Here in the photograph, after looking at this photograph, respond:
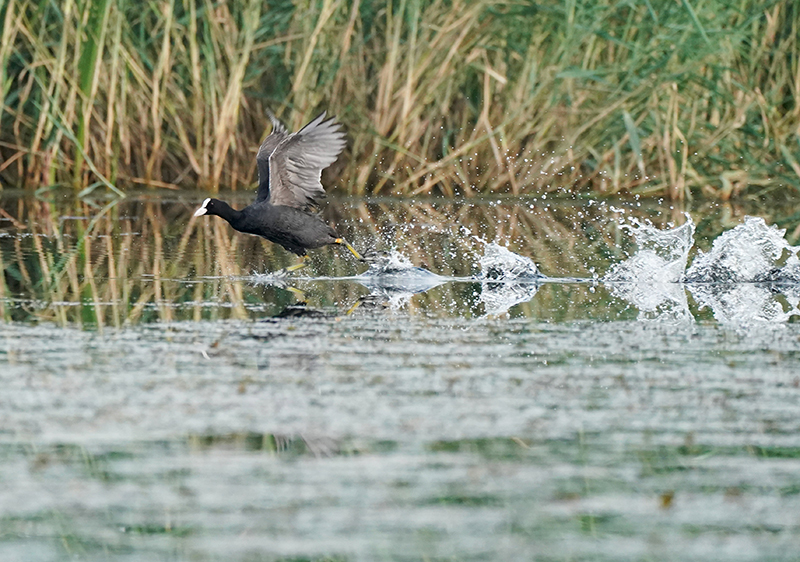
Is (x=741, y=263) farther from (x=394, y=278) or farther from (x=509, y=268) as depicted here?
(x=394, y=278)

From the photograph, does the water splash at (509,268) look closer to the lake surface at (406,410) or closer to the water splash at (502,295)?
the lake surface at (406,410)

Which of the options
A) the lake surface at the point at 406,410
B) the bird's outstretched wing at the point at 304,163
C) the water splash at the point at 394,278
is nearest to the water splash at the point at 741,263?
the lake surface at the point at 406,410

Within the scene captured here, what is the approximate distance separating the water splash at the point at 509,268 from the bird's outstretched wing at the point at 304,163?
3.88 feet

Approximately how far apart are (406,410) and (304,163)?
4.20 m

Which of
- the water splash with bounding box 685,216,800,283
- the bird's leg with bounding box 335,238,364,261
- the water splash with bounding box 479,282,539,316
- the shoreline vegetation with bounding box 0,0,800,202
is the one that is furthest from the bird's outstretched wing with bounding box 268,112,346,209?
the shoreline vegetation with bounding box 0,0,800,202

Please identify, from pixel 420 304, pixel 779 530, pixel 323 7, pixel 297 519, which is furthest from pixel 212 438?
pixel 323 7

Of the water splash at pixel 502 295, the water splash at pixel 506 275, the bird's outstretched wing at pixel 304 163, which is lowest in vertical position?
the water splash at pixel 502 295

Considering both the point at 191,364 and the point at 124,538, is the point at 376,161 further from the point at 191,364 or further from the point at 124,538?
the point at 124,538

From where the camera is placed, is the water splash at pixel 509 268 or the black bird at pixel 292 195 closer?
the water splash at pixel 509 268

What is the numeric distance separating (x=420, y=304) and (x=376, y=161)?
6064mm

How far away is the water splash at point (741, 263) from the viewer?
7.08 meters

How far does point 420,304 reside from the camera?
615 cm

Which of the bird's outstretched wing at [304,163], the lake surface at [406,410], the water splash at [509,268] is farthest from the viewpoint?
the bird's outstretched wing at [304,163]

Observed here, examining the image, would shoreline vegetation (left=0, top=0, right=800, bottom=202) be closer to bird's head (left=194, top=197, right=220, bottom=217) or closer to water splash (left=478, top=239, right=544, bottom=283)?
bird's head (left=194, top=197, right=220, bottom=217)
